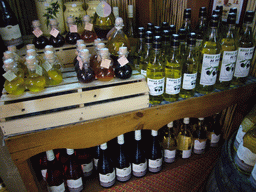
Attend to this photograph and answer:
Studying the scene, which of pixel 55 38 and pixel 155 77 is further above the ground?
pixel 55 38

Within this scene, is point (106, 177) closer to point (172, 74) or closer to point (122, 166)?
point (122, 166)

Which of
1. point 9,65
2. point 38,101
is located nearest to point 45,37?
point 9,65

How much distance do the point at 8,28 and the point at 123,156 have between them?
0.99m

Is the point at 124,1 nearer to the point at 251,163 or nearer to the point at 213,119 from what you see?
the point at 213,119

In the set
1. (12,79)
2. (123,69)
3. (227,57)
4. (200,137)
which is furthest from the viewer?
(200,137)

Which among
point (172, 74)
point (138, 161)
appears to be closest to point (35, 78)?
point (172, 74)

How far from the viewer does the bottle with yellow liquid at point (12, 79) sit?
0.81 m

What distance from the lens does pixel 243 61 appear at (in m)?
1.08

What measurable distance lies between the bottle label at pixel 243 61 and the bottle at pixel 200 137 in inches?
14.8

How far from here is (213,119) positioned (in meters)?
1.47

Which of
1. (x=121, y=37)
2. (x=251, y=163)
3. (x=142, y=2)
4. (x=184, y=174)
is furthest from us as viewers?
(x=142, y=2)

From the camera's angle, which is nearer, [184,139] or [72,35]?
[72,35]

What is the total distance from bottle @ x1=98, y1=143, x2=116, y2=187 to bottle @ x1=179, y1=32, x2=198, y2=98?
543 mm

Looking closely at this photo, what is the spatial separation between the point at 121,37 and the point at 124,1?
50cm
